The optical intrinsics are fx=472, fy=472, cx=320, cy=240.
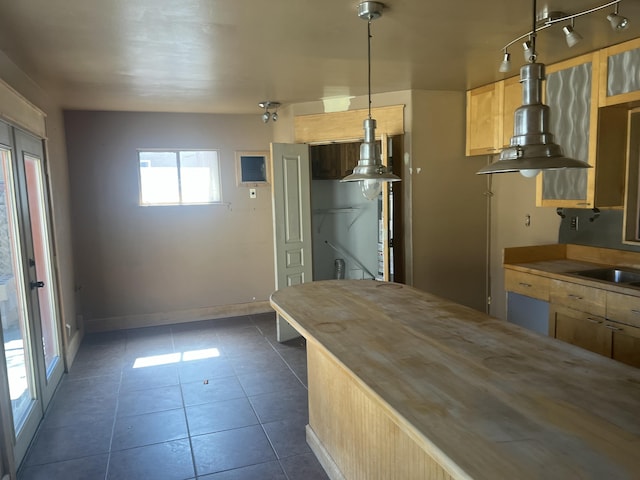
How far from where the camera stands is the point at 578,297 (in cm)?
311

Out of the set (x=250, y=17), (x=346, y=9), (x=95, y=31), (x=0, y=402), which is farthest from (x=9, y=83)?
(x=346, y=9)

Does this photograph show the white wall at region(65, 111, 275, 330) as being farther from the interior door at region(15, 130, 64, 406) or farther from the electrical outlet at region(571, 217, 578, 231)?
the electrical outlet at region(571, 217, 578, 231)

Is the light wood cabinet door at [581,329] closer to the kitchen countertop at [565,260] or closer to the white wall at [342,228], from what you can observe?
the kitchen countertop at [565,260]

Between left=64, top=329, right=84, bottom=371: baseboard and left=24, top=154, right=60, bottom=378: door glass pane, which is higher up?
left=24, top=154, right=60, bottom=378: door glass pane

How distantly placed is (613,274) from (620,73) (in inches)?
54.8

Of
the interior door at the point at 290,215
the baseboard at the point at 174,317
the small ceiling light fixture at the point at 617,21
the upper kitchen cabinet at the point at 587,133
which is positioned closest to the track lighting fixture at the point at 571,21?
the small ceiling light fixture at the point at 617,21

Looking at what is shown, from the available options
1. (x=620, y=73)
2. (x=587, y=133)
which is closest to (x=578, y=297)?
(x=587, y=133)

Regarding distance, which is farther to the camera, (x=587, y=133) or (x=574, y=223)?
(x=574, y=223)

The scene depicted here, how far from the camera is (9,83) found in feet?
9.71

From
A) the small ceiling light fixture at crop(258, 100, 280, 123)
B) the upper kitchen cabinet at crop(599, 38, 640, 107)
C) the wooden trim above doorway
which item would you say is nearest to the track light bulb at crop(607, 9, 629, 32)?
the upper kitchen cabinet at crop(599, 38, 640, 107)

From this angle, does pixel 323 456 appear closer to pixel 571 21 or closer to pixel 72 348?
pixel 571 21

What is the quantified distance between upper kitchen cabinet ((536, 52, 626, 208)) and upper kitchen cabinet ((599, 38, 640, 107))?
0.17ft

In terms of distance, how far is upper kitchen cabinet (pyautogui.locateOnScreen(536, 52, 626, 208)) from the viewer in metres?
3.20

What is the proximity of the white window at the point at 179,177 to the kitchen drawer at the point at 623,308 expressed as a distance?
13.7ft
